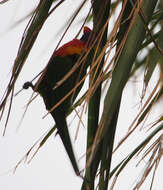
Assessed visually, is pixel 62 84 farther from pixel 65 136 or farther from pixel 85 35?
pixel 85 35

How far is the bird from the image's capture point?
32 centimetres

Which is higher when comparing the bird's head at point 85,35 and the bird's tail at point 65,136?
the bird's head at point 85,35

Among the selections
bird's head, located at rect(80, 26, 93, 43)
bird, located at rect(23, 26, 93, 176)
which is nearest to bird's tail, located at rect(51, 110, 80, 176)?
bird, located at rect(23, 26, 93, 176)

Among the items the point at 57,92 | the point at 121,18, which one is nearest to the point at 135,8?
the point at 121,18

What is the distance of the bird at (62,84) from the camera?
32cm

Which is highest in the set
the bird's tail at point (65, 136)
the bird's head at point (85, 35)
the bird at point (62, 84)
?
the bird's head at point (85, 35)

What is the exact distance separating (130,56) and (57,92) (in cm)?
14

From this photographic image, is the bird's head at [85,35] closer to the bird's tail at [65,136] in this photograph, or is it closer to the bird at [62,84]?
the bird at [62,84]

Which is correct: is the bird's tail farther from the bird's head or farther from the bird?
the bird's head

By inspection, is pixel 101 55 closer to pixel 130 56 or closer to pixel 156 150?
pixel 130 56

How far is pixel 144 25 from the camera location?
0.93 ft

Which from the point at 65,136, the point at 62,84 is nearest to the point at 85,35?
the point at 62,84

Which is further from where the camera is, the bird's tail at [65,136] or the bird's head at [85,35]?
the bird's head at [85,35]

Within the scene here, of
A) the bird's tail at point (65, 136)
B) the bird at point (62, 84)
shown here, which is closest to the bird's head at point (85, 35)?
the bird at point (62, 84)
